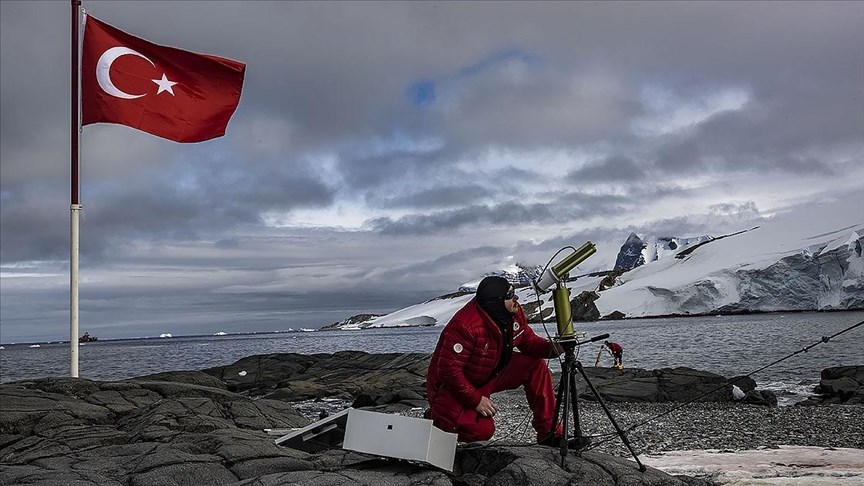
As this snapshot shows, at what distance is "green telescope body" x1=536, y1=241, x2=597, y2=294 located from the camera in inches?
277

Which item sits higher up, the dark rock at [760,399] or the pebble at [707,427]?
the pebble at [707,427]

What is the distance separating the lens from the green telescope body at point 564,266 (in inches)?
277

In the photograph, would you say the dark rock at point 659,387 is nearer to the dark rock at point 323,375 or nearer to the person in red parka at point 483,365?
the dark rock at point 323,375

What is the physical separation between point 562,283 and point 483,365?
1079 mm

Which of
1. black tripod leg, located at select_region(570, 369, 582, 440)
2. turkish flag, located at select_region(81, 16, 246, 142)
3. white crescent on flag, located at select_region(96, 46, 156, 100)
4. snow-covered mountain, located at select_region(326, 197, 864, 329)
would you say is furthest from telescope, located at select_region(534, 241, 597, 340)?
snow-covered mountain, located at select_region(326, 197, 864, 329)

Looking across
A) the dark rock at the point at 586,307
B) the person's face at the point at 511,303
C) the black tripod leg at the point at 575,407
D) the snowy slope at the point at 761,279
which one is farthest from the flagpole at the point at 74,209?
the dark rock at the point at 586,307

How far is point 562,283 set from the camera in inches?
284

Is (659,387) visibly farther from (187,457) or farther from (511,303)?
(187,457)

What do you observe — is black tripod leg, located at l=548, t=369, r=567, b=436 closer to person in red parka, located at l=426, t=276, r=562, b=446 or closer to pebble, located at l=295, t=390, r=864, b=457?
person in red parka, located at l=426, t=276, r=562, b=446

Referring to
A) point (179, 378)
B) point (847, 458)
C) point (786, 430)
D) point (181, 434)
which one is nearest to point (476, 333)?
point (181, 434)

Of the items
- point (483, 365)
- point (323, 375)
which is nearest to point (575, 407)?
point (483, 365)

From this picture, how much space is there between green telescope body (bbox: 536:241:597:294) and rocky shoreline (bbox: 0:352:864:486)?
4.98 feet

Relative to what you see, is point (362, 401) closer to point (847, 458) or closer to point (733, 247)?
point (847, 458)

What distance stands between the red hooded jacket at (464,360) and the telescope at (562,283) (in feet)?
0.95
